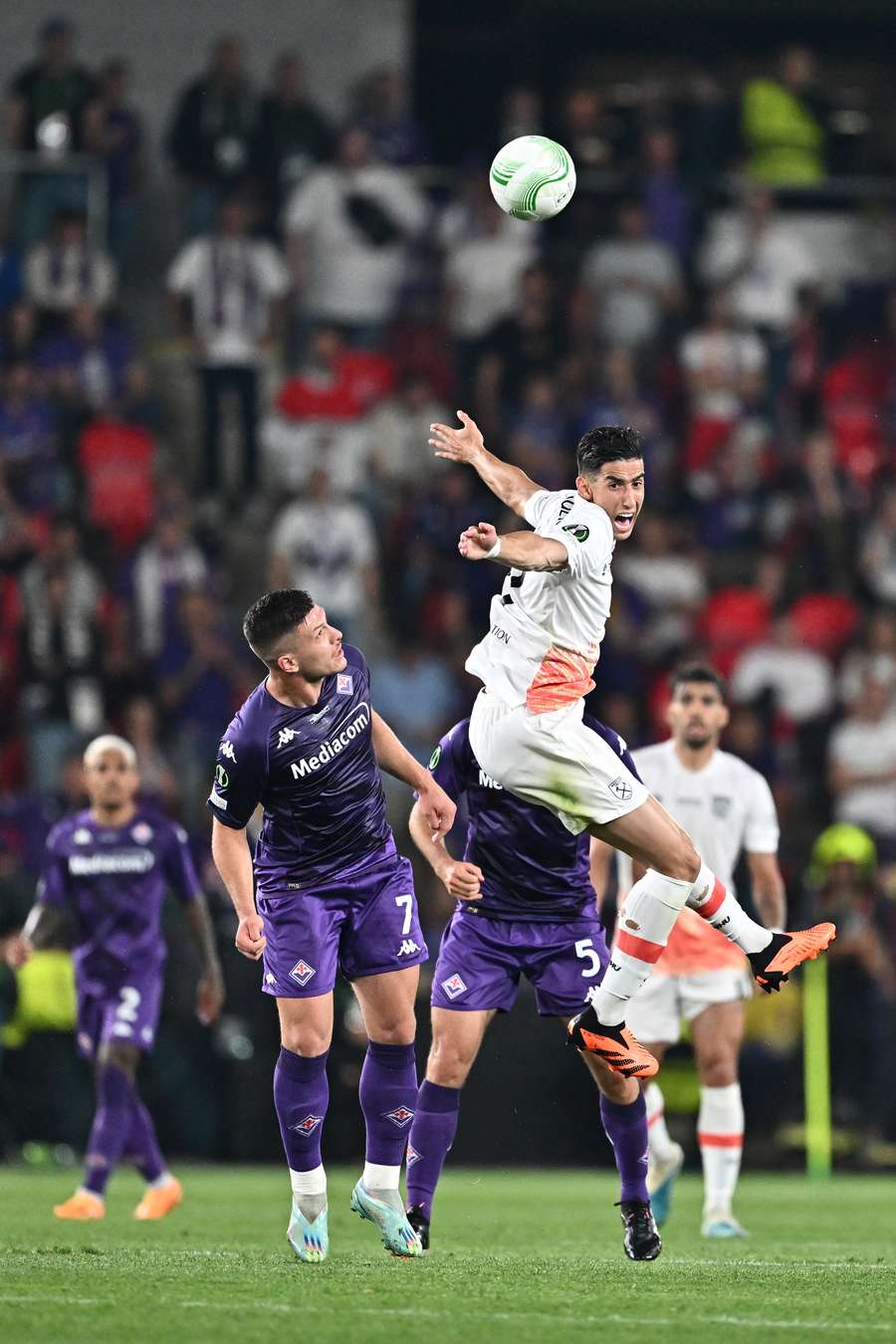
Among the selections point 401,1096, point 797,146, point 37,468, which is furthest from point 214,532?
point 401,1096

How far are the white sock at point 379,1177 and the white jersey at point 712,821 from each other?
107 inches

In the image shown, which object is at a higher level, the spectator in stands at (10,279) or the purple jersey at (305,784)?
the spectator in stands at (10,279)

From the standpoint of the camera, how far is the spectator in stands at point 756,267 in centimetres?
1997

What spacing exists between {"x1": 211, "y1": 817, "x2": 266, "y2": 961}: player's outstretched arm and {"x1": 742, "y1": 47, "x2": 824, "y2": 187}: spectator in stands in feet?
45.7

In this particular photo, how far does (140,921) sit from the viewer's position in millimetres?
11516

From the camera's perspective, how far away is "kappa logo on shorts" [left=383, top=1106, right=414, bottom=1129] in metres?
8.47

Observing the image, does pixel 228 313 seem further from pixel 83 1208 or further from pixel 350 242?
pixel 83 1208

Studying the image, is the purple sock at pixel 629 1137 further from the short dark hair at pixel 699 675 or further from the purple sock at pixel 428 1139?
the short dark hair at pixel 699 675

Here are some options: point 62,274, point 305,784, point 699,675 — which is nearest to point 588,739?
point 305,784

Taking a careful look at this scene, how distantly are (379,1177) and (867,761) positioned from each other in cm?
952

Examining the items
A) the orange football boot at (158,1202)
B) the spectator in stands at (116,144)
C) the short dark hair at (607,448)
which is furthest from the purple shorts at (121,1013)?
the spectator in stands at (116,144)

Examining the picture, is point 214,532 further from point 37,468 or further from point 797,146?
point 797,146

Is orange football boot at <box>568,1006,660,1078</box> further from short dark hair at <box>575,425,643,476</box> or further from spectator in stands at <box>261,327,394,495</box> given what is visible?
spectator in stands at <box>261,327,394,495</box>

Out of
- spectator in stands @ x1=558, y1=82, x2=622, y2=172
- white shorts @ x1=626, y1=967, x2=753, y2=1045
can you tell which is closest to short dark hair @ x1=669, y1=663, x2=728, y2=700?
white shorts @ x1=626, y1=967, x2=753, y2=1045
